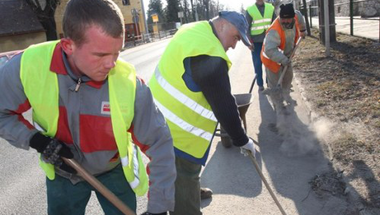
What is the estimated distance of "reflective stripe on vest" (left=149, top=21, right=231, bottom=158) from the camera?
2.29m

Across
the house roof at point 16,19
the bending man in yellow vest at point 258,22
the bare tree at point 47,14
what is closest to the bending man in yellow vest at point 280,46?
the bending man in yellow vest at point 258,22

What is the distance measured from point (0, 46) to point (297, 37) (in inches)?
1040

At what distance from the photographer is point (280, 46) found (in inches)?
211

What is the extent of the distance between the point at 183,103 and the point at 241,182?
1.63 m

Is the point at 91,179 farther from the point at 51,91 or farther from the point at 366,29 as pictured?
the point at 366,29

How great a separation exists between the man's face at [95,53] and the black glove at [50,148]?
0.37 m

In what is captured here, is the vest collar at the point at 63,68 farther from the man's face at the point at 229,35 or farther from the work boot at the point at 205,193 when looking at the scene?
the work boot at the point at 205,193

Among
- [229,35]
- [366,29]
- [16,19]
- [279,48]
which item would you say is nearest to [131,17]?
[16,19]

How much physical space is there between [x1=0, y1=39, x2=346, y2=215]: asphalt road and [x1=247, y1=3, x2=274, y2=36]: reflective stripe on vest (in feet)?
8.10

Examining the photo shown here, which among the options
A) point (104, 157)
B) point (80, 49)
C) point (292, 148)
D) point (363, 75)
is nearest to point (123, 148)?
point (104, 157)

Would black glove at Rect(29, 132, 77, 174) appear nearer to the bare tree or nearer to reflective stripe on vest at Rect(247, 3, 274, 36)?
reflective stripe on vest at Rect(247, 3, 274, 36)

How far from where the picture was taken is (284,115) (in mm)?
5383

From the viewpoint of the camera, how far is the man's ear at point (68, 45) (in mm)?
1543

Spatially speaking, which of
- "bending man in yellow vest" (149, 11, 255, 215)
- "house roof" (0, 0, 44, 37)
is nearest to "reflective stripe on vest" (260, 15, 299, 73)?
"bending man in yellow vest" (149, 11, 255, 215)
